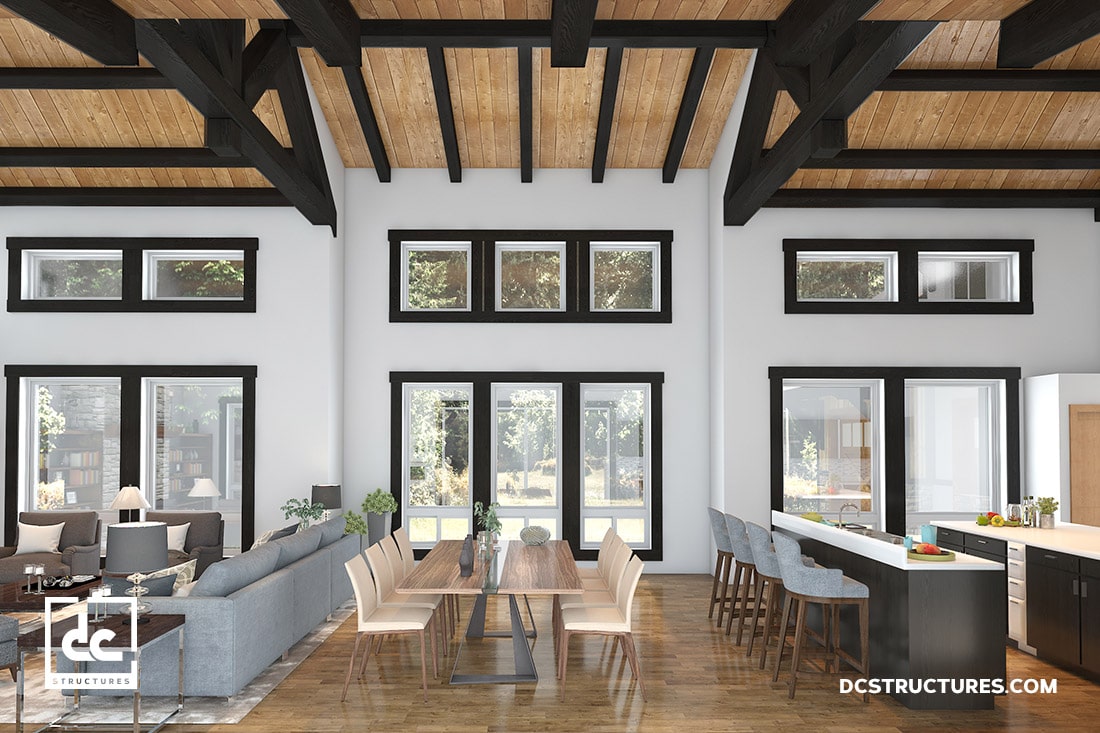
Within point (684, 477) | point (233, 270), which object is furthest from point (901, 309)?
point (233, 270)

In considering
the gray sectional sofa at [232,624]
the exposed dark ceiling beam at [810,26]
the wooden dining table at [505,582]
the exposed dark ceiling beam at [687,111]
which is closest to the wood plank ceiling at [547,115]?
the exposed dark ceiling beam at [687,111]

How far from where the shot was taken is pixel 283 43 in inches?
261

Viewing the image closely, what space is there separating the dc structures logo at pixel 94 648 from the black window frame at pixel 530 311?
5375 mm

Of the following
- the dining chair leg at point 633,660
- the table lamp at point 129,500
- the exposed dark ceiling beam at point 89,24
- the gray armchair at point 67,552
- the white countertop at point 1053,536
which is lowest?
the dining chair leg at point 633,660

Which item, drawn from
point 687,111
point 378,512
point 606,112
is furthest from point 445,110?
point 378,512

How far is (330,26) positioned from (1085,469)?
27.5 ft

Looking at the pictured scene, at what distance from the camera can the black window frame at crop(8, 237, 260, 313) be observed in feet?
31.1

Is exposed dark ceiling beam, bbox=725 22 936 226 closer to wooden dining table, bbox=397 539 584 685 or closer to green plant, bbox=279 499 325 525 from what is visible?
wooden dining table, bbox=397 539 584 685

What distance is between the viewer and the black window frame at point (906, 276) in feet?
31.1

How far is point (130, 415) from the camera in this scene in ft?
30.9

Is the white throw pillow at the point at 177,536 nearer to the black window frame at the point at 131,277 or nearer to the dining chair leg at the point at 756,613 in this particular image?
the black window frame at the point at 131,277

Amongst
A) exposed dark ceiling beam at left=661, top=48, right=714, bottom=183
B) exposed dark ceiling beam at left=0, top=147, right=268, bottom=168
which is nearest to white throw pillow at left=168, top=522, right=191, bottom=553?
exposed dark ceiling beam at left=0, top=147, right=268, bottom=168

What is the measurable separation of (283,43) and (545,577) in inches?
185

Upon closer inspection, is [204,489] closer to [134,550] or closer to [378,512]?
[378,512]
